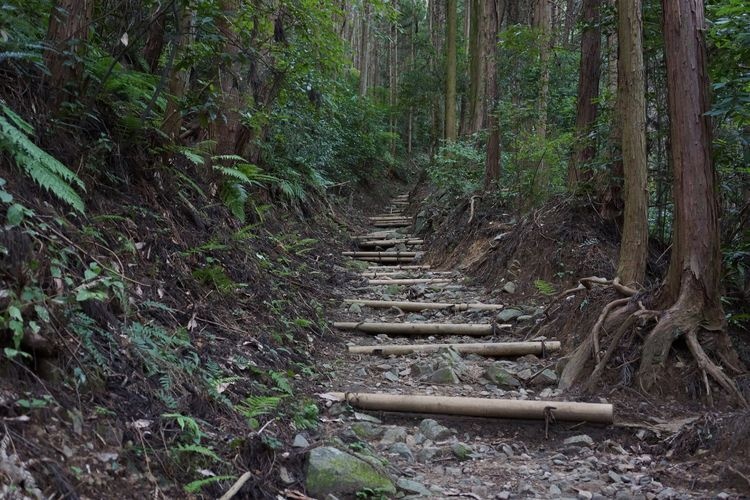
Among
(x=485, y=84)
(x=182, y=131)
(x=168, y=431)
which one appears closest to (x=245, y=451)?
(x=168, y=431)

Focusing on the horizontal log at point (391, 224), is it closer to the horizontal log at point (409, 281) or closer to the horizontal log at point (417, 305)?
the horizontal log at point (409, 281)

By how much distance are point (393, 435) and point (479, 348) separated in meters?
2.16

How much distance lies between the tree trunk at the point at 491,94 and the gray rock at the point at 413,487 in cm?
888

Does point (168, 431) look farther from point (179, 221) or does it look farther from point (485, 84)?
point (485, 84)

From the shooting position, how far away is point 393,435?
4035 mm

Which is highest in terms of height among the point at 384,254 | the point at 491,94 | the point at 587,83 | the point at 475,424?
the point at 491,94

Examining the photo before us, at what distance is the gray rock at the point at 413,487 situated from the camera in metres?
3.23

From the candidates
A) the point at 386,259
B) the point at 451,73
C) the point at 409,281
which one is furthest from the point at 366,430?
the point at 451,73

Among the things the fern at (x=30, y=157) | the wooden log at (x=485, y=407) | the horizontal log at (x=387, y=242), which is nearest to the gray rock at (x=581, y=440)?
the wooden log at (x=485, y=407)

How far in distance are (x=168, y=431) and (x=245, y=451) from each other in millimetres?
442

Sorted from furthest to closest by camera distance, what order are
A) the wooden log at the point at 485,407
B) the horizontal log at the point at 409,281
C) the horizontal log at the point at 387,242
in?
1. the horizontal log at the point at 387,242
2. the horizontal log at the point at 409,281
3. the wooden log at the point at 485,407

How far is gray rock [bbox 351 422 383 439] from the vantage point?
4.00 meters

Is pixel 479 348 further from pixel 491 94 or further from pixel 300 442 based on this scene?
pixel 491 94

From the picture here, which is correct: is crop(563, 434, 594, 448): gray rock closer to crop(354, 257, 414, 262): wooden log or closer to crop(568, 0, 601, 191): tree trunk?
crop(568, 0, 601, 191): tree trunk
